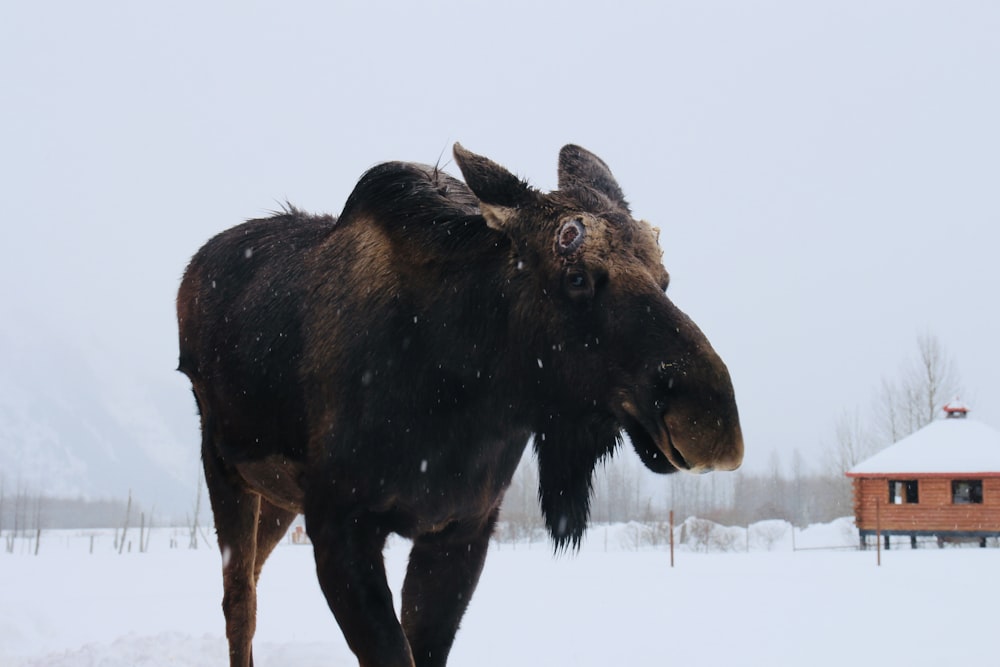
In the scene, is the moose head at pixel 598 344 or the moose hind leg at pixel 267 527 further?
the moose hind leg at pixel 267 527

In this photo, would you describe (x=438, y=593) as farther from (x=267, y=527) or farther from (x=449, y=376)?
(x=267, y=527)

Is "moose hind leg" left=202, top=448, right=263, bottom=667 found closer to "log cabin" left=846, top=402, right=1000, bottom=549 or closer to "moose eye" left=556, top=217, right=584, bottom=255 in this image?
"moose eye" left=556, top=217, right=584, bottom=255

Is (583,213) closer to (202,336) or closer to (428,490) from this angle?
(428,490)

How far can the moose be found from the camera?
8.81 ft

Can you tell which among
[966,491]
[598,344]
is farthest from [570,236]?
[966,491]

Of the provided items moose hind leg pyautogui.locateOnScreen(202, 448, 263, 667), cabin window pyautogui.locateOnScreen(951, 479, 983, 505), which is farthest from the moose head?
cabin window pyautogui.locateOnScreen(951, 479, 983, 505)

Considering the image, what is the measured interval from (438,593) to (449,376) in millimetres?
908

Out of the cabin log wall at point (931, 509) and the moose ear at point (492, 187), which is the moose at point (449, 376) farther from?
the cabin log wall at point (931, 509)

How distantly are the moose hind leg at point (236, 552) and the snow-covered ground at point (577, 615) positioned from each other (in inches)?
28.1

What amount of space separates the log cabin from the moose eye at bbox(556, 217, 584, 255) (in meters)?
29.5

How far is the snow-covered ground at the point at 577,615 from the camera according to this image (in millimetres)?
6547

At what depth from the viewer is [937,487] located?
30.7 m

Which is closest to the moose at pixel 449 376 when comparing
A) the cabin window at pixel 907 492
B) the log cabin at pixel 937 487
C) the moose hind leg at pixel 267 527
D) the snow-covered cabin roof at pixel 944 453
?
the moose hind leg at pixel 267 527

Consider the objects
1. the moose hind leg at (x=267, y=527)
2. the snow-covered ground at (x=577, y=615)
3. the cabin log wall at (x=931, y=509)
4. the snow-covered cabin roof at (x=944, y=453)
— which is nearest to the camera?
the moose hind leg at (x=267, y=527)
